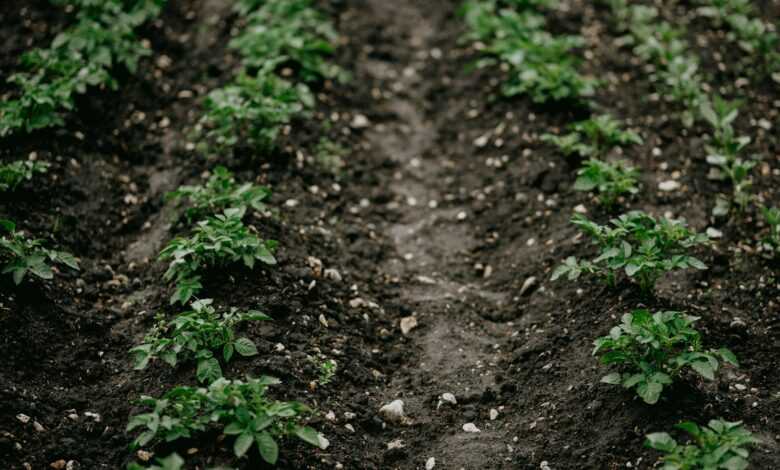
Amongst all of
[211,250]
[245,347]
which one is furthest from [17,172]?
[245,347]

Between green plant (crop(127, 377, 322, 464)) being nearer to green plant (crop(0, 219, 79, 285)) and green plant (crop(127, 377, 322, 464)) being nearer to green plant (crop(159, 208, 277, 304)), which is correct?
green plant (crop(159, 208, 277, 304))

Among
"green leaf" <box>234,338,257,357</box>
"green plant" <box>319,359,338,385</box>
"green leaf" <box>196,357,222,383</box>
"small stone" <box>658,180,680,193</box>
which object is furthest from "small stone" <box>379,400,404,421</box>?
"small stone" <box>658,180,680,193</box>

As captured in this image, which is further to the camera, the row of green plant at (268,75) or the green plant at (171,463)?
the row of green plant at (268,75)

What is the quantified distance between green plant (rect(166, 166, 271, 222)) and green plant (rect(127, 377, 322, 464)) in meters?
1.14

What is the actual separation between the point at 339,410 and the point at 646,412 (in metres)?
1.28

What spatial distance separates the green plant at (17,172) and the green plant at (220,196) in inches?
29.0

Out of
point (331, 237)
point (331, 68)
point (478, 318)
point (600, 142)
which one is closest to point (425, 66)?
point (331, 68)

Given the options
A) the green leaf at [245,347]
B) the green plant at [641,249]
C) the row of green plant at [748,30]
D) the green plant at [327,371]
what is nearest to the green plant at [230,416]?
the green leaf at [245,347]

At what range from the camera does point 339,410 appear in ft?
10.7

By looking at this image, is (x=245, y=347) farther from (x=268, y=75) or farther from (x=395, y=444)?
(x=268, y=75)

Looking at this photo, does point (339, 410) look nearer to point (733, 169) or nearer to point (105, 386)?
point (105, 386)

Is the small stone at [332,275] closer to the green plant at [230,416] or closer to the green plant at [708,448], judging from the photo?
the green plant at [230,416]

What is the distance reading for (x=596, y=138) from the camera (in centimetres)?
445

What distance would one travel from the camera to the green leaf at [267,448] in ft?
8.96
